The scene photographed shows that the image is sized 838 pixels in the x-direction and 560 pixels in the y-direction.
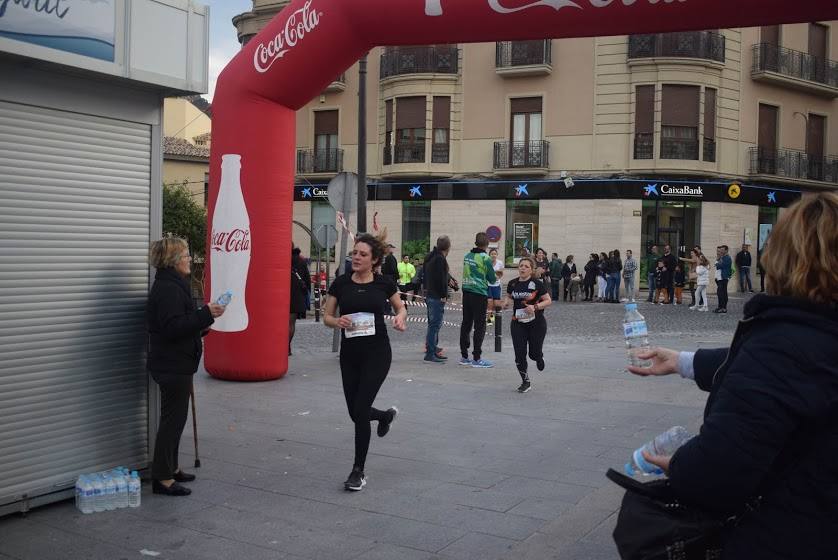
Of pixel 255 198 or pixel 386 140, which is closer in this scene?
pixel 255 198

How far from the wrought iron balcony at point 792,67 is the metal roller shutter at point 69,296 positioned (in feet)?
102

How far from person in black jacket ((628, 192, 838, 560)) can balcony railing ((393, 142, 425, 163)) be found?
3263cm

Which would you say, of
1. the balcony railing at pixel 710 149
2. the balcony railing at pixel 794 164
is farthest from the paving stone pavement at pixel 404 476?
the balcony railing at pixel 794 164

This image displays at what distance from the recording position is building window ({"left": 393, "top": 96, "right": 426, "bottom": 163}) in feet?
112

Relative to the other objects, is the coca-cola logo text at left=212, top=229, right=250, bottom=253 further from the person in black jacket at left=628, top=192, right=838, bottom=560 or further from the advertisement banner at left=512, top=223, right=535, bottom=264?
the advertisement banner at left=512, top=223, right=535, bottom=264

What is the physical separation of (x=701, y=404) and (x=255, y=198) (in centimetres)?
559

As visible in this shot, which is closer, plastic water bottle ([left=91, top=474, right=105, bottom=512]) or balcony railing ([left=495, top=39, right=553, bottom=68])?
plastic water bottle ([left=91, top=474, right=105, bottom=512])

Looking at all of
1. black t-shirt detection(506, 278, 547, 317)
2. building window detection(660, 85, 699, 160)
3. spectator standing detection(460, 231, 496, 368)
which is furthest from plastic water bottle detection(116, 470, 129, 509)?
building window detection(660, 85, 699, 160)

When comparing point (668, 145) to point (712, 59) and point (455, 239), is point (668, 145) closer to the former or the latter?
point (712, 59)

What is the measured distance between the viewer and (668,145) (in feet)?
103

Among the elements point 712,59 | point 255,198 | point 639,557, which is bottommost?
point 639,557

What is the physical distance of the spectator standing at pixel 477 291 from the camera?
39.7 ft

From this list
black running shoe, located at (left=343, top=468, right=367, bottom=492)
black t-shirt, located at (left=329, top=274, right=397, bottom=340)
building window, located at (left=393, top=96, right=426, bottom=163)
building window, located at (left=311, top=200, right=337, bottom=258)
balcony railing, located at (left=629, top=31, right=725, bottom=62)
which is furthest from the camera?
building window, located at (left=311, top=200, right=337, bottom=258)

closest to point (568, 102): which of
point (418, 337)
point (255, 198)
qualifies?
point (418, 337)
